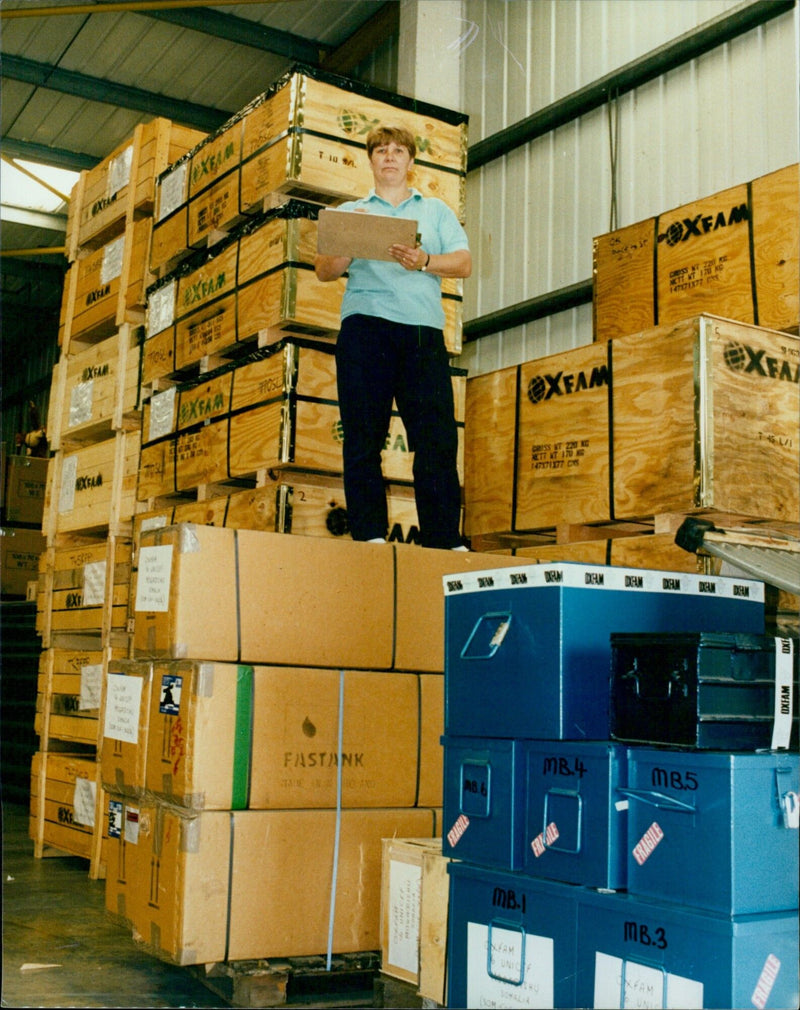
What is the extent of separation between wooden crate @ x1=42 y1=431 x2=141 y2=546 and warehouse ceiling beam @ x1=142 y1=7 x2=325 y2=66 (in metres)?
3.40

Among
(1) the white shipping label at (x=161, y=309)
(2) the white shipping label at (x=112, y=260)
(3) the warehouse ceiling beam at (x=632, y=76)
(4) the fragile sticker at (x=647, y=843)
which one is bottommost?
(4) the fragile sticker at (x=647, y=843)

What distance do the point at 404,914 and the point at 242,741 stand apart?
708 millimetres

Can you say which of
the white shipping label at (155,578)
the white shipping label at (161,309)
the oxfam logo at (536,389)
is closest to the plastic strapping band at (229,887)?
the white shipping label at (155,578)

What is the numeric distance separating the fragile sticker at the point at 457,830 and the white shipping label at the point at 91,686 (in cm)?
301

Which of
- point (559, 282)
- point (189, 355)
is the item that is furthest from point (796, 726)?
point (559, 282)

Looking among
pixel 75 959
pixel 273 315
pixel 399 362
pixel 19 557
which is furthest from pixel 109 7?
pixel 75 959

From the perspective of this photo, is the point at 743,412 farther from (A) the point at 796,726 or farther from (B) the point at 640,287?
(A) the point at 796,726

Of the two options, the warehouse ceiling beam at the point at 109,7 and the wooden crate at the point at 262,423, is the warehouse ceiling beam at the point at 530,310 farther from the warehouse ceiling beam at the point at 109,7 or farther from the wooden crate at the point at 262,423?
the warehouse ceiling beam at the point at 109,7

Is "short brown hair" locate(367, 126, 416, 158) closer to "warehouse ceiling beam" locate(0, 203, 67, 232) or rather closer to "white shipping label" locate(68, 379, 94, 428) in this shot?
"white shipping label" locate(68, 379, 94, 428)

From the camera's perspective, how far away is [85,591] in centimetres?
603

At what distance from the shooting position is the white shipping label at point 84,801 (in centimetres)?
540

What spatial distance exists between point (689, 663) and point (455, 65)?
5.72 meters

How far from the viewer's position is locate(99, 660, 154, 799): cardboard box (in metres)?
3.62

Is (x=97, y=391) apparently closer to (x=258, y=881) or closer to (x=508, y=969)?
(x=258, y=881)
